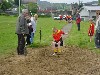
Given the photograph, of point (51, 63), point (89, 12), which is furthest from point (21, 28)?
point (89, 12)

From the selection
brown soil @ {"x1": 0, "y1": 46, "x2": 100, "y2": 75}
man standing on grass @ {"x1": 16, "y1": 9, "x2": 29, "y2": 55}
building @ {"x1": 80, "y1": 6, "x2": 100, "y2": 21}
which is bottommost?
building @ {"x1": 80, "y1": 6, "x2": 100, "y2": 21}

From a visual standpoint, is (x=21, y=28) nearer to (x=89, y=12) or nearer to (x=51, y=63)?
(x=51, y=63)

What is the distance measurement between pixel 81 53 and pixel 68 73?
4709 mm

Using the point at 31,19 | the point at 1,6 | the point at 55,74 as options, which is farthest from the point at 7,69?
the point at 1,6

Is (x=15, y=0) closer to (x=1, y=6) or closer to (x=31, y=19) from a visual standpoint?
(x=1, y=6)

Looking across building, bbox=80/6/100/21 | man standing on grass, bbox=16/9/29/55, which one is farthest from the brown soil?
building, bbox=80/6/100/21

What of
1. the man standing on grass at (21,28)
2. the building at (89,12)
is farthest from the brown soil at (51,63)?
the building at (89,12)

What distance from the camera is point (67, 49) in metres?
16.4

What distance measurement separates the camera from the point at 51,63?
12266mm

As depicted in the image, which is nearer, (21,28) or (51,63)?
(51,63)

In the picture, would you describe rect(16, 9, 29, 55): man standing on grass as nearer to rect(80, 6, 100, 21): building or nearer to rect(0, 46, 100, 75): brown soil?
rect(0, 46, 100, 75): brown soil

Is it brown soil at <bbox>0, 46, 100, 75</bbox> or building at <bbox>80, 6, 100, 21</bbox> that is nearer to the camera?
brown soil at <bbox>0, 46, 100, 75</bbox>

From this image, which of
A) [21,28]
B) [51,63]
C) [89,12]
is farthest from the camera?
[89,12]

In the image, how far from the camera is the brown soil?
10648 mm
